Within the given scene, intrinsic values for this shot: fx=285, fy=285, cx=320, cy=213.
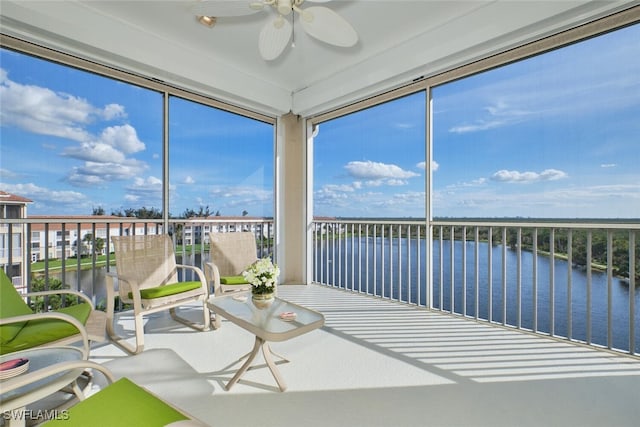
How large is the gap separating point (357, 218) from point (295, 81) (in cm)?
220

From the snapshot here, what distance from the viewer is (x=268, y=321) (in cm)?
188

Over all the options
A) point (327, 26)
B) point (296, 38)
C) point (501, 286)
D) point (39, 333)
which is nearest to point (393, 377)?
point (501, 286)

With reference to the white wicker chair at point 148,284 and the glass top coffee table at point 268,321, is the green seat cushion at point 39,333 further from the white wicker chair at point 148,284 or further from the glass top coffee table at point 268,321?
the glass top coffee table at point 268,321

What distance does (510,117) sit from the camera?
308cm

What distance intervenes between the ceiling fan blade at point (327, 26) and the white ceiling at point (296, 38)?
2.38ft

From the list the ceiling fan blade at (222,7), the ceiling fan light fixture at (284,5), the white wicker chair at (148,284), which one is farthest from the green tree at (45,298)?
the ceiling fan light fixture at (284,5)

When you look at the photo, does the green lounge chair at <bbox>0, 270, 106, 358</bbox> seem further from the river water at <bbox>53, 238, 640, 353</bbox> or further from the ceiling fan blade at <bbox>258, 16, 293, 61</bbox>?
the ceiling fan blade at <bbox>258, 16, 293, 61</bbox>

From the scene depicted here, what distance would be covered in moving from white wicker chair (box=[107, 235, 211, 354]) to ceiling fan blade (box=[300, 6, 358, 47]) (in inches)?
93.2

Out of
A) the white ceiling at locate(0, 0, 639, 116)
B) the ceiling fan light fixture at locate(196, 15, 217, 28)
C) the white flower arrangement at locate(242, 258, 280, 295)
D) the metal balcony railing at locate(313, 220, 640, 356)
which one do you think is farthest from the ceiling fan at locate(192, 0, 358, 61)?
the metal balcony railing at locate(313, 220, 640, 356)

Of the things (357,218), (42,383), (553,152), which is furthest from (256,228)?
(553,152)

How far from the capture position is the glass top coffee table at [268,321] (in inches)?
66.9

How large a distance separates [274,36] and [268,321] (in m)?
2.08

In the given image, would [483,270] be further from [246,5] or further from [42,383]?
[42,383]

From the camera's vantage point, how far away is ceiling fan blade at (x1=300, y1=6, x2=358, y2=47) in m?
1.90
